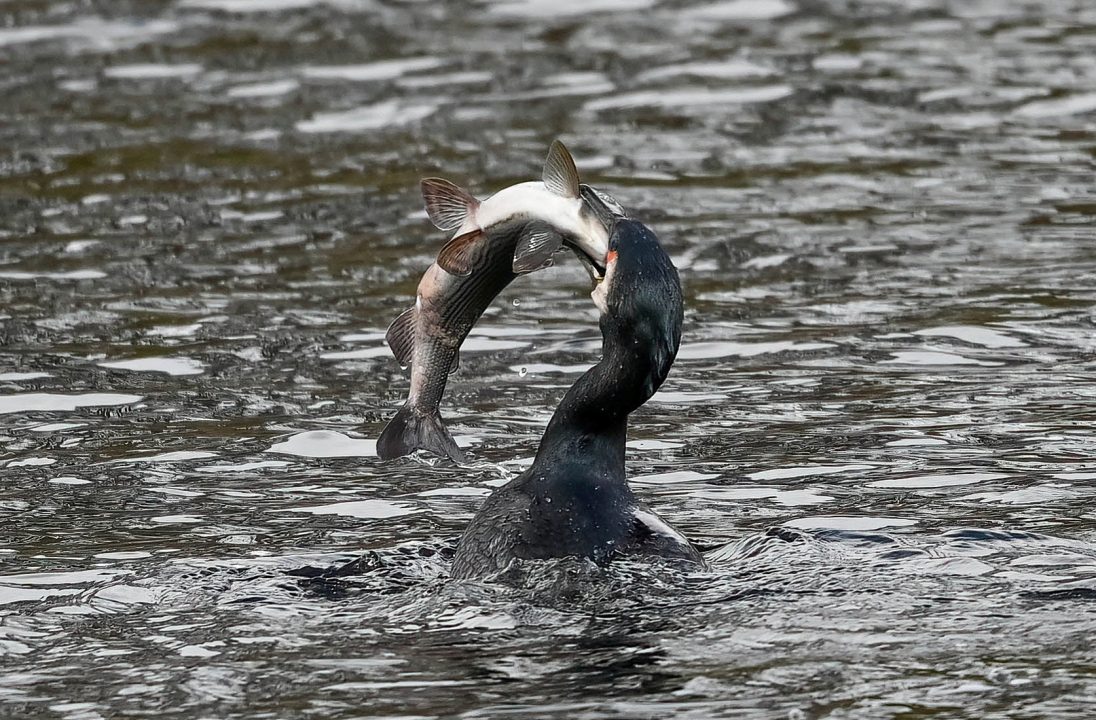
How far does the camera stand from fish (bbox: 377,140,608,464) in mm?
5828

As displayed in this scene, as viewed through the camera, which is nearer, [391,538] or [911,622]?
[911,622]

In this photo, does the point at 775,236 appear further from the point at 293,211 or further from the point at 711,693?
the point at 711,693

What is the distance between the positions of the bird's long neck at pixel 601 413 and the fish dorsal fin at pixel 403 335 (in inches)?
24.2

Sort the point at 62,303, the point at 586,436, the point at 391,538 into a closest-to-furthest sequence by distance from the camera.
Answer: the point at 586,436 → the point at 391,538 → the point at 62,303

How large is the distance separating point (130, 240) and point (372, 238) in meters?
1.39

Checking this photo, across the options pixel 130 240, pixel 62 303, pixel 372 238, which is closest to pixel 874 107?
pixel 372 238

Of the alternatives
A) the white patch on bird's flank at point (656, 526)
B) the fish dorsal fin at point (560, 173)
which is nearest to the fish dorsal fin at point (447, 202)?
the fish dorsal fin at point (560, 173)

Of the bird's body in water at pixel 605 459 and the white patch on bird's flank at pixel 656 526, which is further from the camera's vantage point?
the white patch on bird's flank at pixel 656 526

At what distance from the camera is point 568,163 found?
5.67 meters

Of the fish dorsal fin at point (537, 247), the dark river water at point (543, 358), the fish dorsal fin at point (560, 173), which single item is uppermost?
the fish dorsal fin at point (560, 173)

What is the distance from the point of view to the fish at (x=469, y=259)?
5828mm

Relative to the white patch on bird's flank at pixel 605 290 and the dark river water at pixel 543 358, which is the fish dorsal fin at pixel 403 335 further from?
the white patch on bird's flank at pixel 605 290

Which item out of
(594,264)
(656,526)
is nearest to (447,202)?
(594,264)

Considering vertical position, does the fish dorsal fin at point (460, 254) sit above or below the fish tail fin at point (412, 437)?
above
